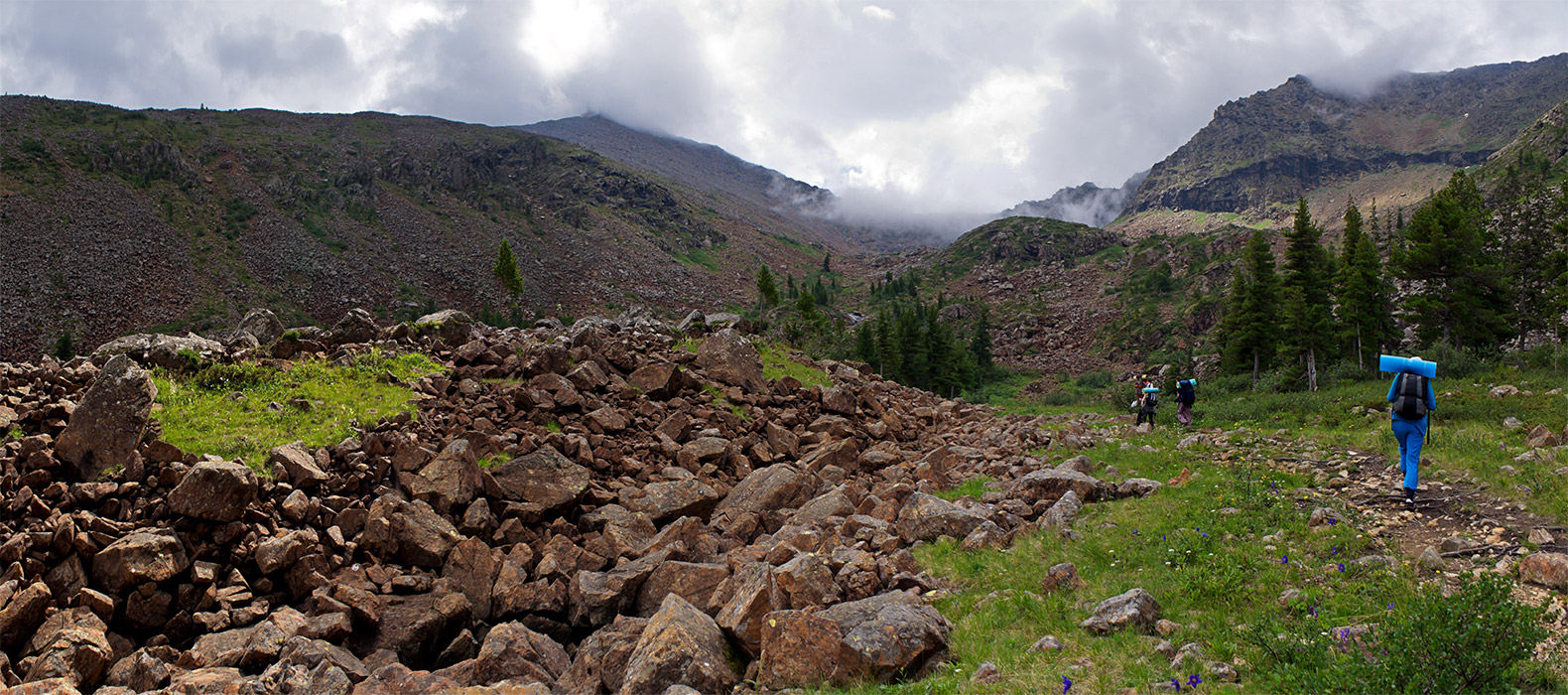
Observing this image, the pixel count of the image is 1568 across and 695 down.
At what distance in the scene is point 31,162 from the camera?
93.8 m

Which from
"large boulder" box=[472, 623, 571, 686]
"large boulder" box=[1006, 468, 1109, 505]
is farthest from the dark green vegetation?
"large boulder" box=[472, 623, 571, 686]

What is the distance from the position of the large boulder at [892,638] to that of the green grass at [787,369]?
1748 cm

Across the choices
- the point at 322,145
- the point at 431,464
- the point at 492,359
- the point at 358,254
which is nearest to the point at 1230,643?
the point at 431,464

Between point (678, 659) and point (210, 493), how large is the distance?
8.51 metres

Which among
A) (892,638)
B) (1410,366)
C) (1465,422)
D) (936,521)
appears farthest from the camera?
(1465,422)

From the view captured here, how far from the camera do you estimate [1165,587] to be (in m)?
7.55

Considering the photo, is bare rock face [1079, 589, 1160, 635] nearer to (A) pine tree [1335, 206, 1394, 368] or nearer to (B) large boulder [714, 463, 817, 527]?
(B) large boulder [714, 463, 817, 527]

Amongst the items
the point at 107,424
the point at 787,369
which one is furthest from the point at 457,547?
the point at 787,369

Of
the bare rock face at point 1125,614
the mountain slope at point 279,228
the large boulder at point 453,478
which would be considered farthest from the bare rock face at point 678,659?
the mountain slope at point 279,228

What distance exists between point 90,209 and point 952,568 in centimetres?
12631

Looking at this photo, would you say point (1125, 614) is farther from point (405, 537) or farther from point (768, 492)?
point (405, 537)

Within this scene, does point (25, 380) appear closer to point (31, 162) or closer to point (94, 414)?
point (94, 414)

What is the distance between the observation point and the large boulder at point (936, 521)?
1094 centimetres

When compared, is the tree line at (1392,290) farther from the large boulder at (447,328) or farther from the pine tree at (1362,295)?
the large boulder at (447,328)
